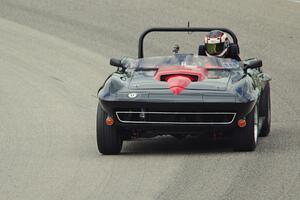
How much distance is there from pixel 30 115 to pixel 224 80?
3.72 meters

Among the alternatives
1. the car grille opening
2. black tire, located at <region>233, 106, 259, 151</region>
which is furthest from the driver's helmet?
the car grille opening

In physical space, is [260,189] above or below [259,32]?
above

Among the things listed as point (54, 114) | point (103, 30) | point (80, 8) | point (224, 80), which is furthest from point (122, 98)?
point (80, 8)

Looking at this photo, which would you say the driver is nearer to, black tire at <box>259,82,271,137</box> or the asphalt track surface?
black tire at <box>259,82,271,137</box>

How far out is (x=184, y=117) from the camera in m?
13.3

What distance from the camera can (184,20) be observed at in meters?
24.4

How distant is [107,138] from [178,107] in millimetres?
949

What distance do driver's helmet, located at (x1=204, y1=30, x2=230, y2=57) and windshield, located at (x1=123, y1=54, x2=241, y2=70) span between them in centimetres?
62

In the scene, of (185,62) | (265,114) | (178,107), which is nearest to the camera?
(178,107)

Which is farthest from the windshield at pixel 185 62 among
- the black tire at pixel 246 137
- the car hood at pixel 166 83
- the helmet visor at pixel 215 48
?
the black tire at pixel 246 137

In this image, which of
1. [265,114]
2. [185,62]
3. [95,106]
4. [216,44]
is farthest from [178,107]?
[95,106]

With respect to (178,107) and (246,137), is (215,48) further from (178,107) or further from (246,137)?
(178,107)

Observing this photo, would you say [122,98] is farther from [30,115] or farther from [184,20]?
[184,20]

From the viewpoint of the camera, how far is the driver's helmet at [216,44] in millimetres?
15625
